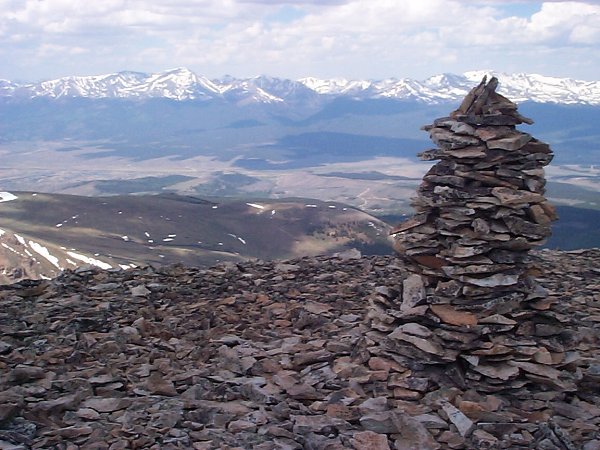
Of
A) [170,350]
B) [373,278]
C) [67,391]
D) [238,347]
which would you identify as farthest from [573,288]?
[67,391]

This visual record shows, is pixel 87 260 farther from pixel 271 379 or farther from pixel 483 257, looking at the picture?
pixel 483 257

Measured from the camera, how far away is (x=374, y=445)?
11.0m

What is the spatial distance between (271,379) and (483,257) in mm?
4495

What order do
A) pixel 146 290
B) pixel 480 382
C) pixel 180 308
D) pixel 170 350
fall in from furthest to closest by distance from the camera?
pixel 146 290 < pixel 180 308 < pixel 170 350 < pixel 480 382

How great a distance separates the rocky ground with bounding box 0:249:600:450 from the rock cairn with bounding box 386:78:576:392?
0.09 m

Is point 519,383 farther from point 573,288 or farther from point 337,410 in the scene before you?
point 573,288

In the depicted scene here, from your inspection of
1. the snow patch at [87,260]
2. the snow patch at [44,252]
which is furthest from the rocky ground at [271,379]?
the snow patch at [44,252]

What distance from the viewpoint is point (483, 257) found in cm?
1373

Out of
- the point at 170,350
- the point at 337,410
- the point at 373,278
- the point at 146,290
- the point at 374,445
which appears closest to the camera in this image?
the point at 374,445

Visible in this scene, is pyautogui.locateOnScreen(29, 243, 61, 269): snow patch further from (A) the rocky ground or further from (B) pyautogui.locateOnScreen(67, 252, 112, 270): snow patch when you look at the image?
(A) the rocky ground

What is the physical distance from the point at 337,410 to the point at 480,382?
106 inches

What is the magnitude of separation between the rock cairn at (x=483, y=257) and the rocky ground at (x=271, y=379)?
3.5 inches

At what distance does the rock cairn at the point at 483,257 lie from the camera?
1316 centimetres

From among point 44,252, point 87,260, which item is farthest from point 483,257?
point 44,252
